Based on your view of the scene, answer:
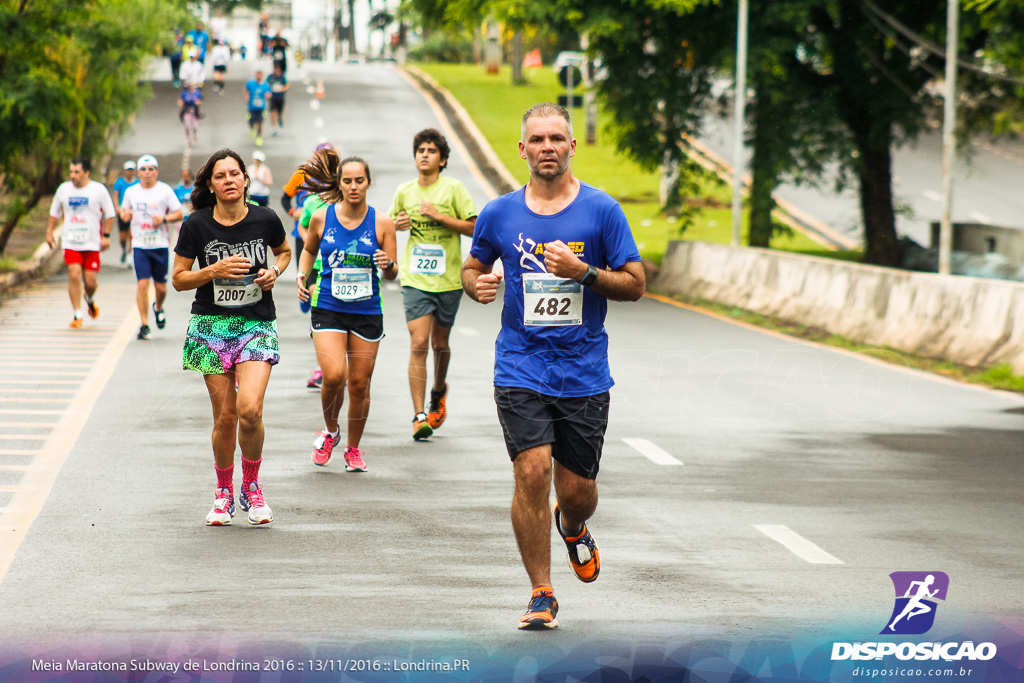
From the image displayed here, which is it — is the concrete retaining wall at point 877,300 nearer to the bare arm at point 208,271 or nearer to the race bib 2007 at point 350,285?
the race bib 2007 at point 350,285

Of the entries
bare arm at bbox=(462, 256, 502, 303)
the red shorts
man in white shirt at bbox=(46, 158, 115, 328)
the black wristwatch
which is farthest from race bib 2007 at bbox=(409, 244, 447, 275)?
the red shorts

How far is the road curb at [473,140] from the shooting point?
37.9m

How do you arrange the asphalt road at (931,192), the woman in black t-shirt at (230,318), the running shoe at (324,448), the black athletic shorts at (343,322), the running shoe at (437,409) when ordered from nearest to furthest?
the woman in black t-shirt at (230,318), the black athletic shorts at (343,322), the running shoe at (324,448), the running shoe at (437,409), the asphalt road at (931,192)

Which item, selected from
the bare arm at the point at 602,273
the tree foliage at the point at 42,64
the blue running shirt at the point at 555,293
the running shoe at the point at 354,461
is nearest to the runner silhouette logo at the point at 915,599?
the blue running shirt at the point at 555,293

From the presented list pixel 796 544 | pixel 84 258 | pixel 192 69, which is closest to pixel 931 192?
pixel 192 69

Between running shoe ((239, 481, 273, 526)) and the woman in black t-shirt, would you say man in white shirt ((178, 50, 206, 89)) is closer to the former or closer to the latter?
the woman in black t-shirt

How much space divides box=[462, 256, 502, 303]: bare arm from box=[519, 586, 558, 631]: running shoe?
117cm

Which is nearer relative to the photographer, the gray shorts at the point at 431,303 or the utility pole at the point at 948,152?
the gray shorts at the point at 431,303

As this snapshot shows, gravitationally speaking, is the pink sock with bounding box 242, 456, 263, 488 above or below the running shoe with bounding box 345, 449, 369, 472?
above

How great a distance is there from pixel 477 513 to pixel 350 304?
1885 mm

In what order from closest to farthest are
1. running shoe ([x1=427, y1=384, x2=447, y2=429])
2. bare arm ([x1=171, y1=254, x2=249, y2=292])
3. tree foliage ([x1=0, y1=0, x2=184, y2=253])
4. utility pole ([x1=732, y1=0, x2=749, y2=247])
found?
bare arm ([x1=171, y1=254, x2=249, y2=292])
running shoe ([x1=427, y1=384, x2=447, y2=429])
tree foliage ([x1=0, y1=0, x2=184, y2=253])
utility pole ([x1=732, y1=0, x2=749, y2=247])

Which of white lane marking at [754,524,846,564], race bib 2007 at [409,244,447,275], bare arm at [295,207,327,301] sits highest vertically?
bare arm at [295,207,327,301]

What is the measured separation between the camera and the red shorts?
16953 mm

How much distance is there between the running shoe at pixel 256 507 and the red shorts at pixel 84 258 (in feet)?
31.8
